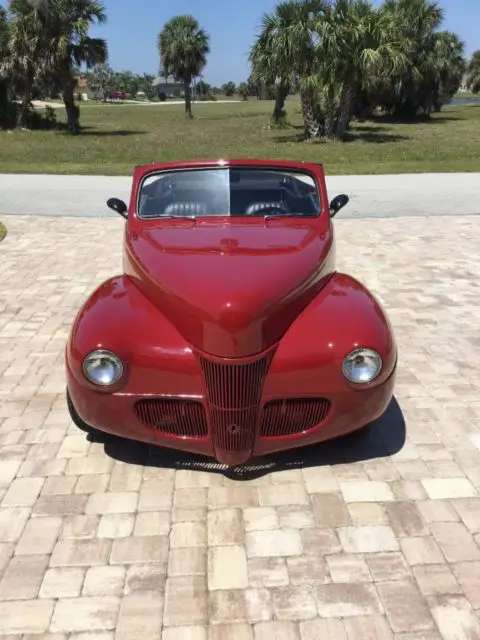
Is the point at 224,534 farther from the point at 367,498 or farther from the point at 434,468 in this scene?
the point at 434,468

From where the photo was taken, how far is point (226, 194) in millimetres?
4254

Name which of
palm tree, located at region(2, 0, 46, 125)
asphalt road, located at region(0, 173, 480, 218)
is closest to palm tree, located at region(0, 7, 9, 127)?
palm tree, located at region(2, 0, 46, 125)

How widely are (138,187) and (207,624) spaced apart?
311 centimetres

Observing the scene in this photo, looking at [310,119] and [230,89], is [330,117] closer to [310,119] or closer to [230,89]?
[310,119]

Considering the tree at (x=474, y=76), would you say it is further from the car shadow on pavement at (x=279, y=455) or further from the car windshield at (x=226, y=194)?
the car shadow on pavement at (x=279, y=455)

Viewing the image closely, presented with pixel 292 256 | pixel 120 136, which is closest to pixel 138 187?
pixel 292 256

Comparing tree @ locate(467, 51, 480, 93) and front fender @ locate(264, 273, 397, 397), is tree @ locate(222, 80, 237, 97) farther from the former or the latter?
front fender @ locate(264, 273, 397, 397)

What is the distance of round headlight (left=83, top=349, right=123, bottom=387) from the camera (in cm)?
294

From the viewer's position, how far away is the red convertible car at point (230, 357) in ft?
9.52

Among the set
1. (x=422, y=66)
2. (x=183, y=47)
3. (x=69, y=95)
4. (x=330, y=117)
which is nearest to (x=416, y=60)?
(x=422, y=66)

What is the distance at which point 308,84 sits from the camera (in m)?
20.5

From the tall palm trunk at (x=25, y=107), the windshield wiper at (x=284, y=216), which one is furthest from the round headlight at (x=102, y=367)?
the tall palm trunk at (x=25, y=107)

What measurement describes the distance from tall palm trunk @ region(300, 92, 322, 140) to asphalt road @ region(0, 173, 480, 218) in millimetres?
9173

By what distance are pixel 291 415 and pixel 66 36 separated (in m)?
26.5
